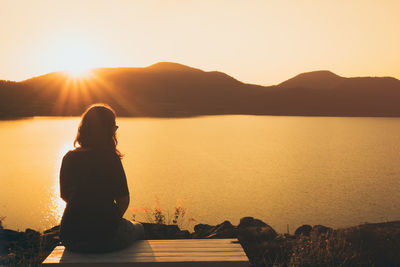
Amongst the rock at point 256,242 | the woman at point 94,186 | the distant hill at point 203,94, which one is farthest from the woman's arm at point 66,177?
the distant hill at point 203,94

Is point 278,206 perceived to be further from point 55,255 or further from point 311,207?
point 55,255

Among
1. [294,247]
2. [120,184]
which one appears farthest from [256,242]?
[120,184]

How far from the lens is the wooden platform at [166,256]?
8.27 ft

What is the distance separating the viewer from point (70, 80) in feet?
326

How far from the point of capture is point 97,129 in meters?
2.75

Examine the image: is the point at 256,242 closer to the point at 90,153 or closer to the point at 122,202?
the point at 122,202

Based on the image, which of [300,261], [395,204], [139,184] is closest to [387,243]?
[300,261]

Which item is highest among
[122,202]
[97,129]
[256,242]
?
[97,129]

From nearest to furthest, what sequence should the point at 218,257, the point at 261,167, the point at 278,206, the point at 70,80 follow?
the point at 218,257
the point at 278,206
the point at 261,167
the point at 70,80

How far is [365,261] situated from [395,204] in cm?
816

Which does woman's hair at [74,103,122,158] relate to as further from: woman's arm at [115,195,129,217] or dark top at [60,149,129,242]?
woman's arm at [115,195,129,217]

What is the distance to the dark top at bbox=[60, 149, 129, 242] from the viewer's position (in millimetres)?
2729

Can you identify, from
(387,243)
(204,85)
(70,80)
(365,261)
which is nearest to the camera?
(365,261)

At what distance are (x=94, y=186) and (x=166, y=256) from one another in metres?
0.71
